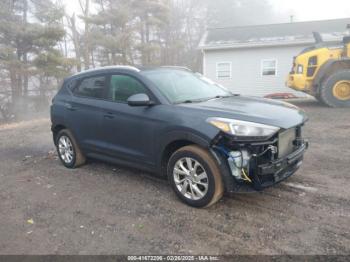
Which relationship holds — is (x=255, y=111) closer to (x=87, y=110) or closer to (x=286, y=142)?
(x=286, y=142)

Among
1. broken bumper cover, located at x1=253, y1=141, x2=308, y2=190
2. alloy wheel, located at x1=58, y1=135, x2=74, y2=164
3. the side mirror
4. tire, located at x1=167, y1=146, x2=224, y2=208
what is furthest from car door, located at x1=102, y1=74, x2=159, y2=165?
broken bumper cover, located at x1=253, y1=141, x2=308, y2=190

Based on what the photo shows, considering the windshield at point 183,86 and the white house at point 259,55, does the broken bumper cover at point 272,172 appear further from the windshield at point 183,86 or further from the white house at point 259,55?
the white house at point 259,55

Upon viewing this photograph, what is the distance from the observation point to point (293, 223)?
335cm

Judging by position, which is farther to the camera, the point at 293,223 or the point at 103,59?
the point at 103,59

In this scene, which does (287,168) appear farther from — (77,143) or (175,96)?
(77,143)

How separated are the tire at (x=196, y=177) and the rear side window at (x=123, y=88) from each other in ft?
3.56

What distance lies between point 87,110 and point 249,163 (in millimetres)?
2819

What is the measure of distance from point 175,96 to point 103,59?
20.7m

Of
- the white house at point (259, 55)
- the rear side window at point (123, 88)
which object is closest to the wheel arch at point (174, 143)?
the rear side window at point (123, 88)

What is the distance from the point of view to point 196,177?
3.72 meters

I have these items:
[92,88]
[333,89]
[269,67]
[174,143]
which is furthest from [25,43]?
[174,143]

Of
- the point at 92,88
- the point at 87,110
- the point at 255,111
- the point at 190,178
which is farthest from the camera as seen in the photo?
the point at 92,88

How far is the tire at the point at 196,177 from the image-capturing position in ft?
11.7

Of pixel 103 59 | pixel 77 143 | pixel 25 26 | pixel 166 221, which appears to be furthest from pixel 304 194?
pixel 103 59
